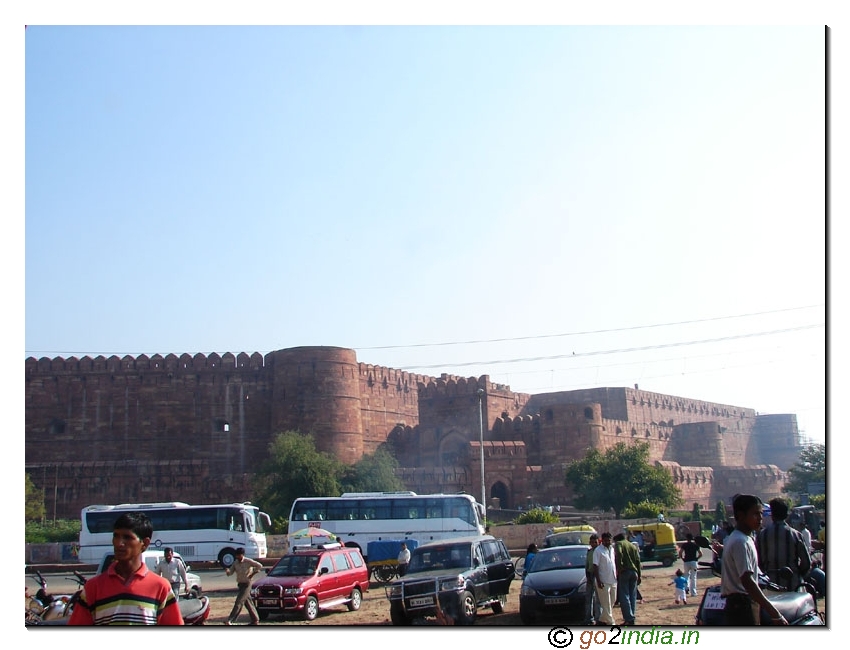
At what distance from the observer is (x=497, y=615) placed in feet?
29.4

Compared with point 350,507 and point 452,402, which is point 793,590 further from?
point 452,402

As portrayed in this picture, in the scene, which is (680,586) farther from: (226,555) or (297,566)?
(226,555)

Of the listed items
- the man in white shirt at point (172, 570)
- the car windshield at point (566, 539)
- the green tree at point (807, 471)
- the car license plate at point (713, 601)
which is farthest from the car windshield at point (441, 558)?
the green tree at point (807, 471)

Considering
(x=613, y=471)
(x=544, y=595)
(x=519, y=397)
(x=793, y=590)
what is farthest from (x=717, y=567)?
(x=519, y=397)

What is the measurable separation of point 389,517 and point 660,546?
563 centimetres

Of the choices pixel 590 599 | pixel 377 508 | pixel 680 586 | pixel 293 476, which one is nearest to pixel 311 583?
pixel 590 599

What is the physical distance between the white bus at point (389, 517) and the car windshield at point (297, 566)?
8951 millimetres

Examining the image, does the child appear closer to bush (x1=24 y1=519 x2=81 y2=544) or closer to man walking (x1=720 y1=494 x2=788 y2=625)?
man walking (x1=720 y1=494 x2=788 y2=625)

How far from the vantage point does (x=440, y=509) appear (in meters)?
18.8

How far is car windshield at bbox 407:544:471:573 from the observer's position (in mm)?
8836

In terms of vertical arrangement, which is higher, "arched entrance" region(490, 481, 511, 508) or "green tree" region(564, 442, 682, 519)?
"green tree" region(564, 442, 682, 519)

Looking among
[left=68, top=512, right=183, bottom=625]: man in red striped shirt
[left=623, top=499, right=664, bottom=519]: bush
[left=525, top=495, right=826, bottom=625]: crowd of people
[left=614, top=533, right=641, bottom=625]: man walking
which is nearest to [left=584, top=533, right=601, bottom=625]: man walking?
[left=525, top=495, right=826, bottom=625]: crowd of people

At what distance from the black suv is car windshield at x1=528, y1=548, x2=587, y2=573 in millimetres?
504
